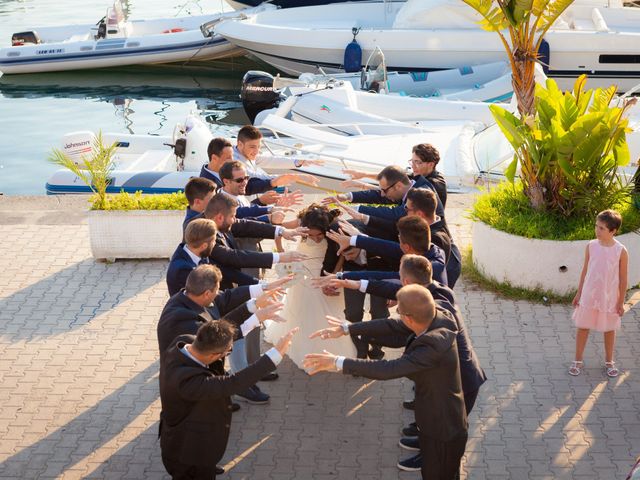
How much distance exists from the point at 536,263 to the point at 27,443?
16.4ft

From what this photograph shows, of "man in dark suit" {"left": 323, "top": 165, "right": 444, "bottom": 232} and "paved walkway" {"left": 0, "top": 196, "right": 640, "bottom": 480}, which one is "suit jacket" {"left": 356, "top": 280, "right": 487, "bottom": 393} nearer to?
"paved walkway" {"left": 0, "top": 196, "right": 640, "bottom": 480}

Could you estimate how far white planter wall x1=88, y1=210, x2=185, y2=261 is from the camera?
32.2 feet

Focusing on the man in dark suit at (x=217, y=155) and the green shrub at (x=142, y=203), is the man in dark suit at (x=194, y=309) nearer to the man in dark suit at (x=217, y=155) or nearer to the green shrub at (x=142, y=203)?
the man in dark suit at (x=217, y=155)

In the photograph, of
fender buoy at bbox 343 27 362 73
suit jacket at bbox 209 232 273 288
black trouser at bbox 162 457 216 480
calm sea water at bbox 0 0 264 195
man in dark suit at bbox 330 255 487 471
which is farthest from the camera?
calm sea water at bbox 0 0 264 195

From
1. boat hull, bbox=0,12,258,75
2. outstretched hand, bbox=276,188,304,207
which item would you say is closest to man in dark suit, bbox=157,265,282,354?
outstretched hand, bbox=276,188,304,207

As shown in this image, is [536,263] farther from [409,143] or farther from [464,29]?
[464,29]

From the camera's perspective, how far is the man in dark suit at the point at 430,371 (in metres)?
5.20

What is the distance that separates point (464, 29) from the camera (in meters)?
21.8

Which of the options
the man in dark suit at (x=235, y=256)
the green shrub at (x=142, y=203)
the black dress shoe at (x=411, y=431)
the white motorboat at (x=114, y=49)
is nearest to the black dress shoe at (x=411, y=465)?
the black dress shoe at (x=411, y=431)

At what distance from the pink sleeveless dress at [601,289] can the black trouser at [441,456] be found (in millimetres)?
2400

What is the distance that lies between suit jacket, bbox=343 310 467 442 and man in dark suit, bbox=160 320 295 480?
631mm

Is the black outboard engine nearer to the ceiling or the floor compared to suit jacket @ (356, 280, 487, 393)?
nearer to the floor

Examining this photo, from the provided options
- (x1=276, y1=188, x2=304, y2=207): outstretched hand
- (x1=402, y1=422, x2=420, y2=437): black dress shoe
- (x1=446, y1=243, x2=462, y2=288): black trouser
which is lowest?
(x1=402, y1=422, x2=420, y2=437): black dress shoe

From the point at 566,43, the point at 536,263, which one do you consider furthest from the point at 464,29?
the point at 536,263
